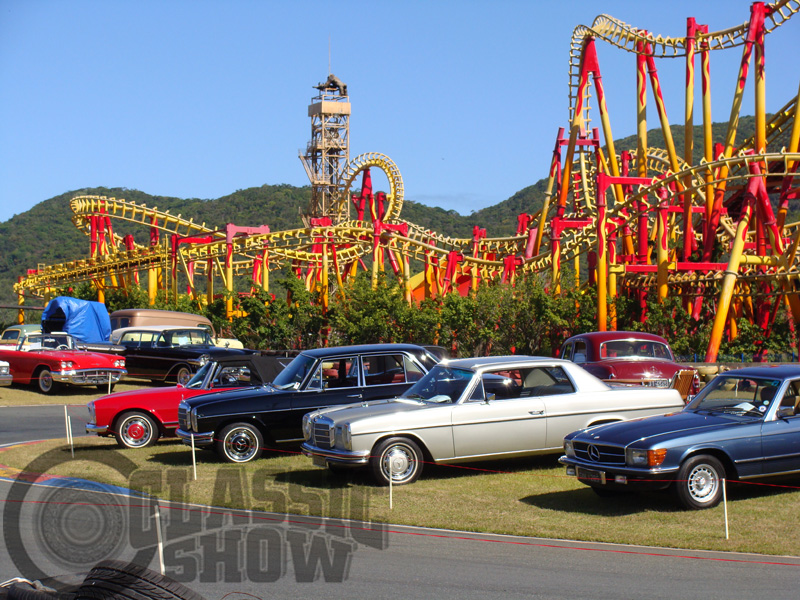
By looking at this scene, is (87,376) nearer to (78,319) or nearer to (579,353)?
(78,319)

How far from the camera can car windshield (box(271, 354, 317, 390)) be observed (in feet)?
41.5

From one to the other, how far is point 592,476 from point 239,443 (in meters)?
5.29

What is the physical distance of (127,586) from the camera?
9.98 feet

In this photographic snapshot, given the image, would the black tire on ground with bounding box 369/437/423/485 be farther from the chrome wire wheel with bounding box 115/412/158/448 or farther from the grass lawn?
the chrome wire wheel with bounding box 115/412/158/448

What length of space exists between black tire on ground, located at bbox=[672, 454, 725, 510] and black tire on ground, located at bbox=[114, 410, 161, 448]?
27.7ft

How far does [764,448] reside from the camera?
9156mm

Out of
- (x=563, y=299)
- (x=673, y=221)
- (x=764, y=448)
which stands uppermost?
(x=673, y=221)

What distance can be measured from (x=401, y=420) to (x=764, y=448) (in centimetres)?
395

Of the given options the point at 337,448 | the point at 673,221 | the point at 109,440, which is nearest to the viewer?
the point at 337,448

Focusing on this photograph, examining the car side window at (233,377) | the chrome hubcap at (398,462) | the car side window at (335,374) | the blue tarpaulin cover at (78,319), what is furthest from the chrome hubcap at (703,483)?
the blue tarpaulin cover at (78,319)

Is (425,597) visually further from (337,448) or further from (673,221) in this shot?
(673,221)

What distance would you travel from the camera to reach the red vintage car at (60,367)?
866 inches

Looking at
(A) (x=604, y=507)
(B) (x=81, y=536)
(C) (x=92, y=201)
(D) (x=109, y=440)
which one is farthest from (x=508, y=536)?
(C) (x=92, y=201)

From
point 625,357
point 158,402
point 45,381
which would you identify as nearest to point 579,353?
point 625,357
